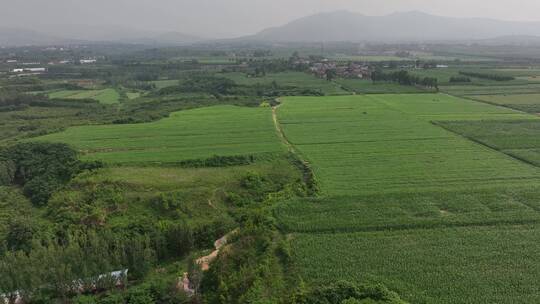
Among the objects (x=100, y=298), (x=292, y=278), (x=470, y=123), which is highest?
(x=470, y=123)

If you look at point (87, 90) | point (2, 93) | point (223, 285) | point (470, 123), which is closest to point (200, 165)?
point (223, 285)

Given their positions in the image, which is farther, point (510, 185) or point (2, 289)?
point (510, 185)

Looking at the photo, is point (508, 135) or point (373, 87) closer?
point (508, 135)

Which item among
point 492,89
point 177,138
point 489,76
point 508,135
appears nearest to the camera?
point 508,135

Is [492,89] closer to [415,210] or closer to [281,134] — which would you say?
[281,134]

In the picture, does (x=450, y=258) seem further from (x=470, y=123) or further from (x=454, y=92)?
(x=454, y=92)

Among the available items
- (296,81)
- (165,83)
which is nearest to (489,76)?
(296,81)

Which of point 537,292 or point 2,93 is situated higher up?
point 2,93

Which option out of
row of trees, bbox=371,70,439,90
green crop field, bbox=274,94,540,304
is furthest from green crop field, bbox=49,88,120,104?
row of trees, bbox=371,70,439,90
